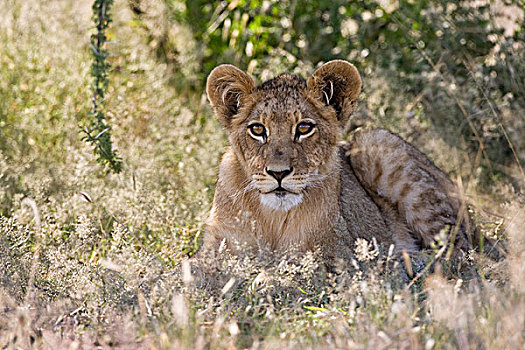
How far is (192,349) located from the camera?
2832 mm

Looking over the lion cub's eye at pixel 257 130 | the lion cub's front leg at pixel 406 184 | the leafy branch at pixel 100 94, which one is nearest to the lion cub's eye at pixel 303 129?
the lion cub's eye at pixel 257 130

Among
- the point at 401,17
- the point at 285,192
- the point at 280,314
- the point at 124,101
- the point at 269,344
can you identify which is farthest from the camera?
the point at 401,17

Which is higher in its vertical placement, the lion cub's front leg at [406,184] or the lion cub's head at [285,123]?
the lion cub's head at [285,123]

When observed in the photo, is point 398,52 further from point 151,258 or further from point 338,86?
point 151,258

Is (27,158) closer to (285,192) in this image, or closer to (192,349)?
(285,192)

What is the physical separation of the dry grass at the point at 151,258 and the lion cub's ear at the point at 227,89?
907mm

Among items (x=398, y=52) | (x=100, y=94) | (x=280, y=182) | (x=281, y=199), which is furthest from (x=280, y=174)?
(x=398, y=52)

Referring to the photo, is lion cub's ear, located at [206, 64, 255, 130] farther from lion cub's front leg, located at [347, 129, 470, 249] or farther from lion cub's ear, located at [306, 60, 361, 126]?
lion cub's front leg, located at [347, 129, 470, 249]

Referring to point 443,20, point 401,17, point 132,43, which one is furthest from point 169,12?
point 443,20

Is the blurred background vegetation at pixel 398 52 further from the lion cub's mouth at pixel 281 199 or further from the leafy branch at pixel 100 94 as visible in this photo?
the lion cub's mouth at pixel 281 199

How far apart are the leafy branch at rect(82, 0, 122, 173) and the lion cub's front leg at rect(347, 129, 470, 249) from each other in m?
1.99

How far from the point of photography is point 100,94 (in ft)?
18.6

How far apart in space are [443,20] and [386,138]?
80.2 inches

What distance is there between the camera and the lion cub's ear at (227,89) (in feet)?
14.7
